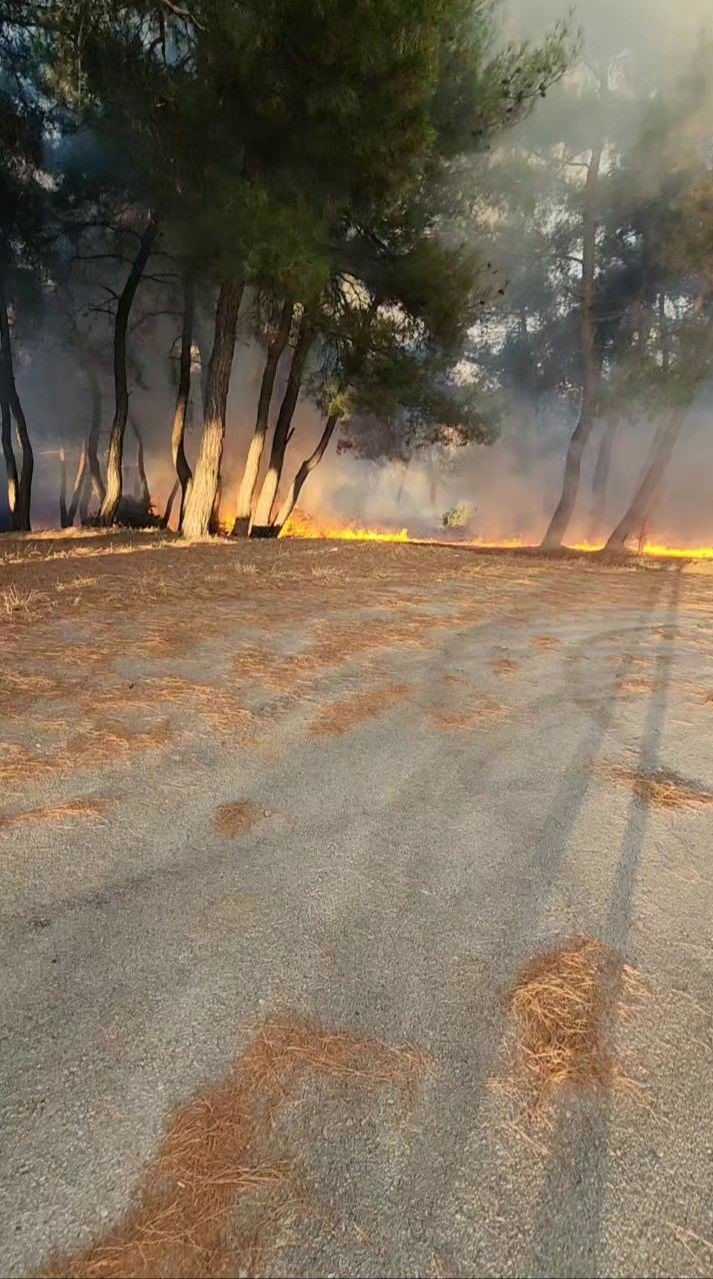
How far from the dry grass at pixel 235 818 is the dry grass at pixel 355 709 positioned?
0.76m

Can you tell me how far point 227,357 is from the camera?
1097cm

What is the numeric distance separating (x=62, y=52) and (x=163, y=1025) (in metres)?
10.8

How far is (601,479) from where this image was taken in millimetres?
19828

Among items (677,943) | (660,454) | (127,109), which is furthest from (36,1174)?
(660,454)

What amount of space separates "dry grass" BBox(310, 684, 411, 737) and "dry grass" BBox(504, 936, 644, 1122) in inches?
66.6

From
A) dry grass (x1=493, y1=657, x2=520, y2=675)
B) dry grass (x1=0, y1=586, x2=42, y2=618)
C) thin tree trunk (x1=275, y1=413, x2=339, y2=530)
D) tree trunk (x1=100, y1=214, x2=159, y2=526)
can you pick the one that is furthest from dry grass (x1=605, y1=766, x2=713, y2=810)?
tree trunk (x1=100, y1=214, x2=159, y2=526)

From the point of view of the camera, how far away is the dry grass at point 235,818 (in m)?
2.41

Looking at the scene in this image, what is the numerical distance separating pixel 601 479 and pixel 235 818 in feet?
64.3

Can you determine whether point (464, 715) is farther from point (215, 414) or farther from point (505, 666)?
point (215, 414)

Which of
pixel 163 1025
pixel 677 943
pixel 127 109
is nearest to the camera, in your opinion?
pixel 163 1025

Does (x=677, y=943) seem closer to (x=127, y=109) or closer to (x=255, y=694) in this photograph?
(x=255, y=694)

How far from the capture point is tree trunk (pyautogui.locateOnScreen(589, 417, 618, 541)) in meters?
18.5

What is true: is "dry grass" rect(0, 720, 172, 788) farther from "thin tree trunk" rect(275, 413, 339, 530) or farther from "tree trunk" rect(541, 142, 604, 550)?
"tree trunk" rect(541, 142, 604, 550)

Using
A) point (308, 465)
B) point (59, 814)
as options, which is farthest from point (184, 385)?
A: point (59, 814)
